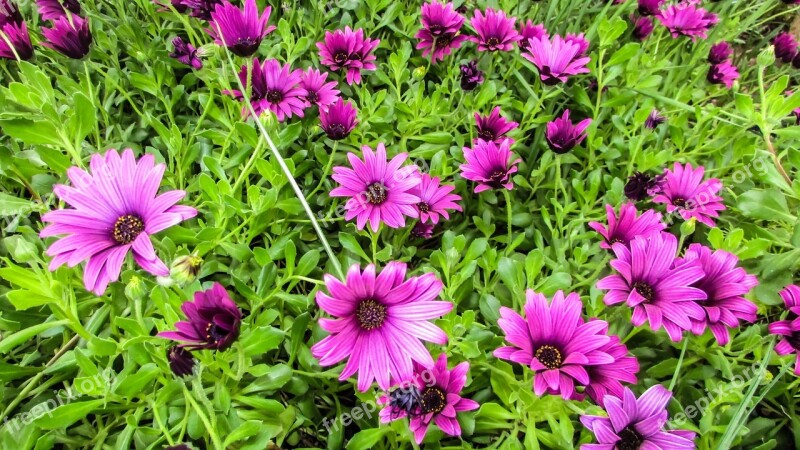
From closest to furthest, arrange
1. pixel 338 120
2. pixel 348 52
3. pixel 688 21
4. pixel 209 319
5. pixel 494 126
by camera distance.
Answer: pixel 209 319 → pixel 338 120 → pixel 494 126 → pixel 348 52 → pixel 688 21

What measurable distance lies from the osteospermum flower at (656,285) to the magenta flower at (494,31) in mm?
Answer: 879

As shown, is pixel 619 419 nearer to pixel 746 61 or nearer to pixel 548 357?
pixel 548 357

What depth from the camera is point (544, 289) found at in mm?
1162

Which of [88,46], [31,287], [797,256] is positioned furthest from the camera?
[88,46]

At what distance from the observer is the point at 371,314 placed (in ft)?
2.82

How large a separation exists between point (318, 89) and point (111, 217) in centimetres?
77

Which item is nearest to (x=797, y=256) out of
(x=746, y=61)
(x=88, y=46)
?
(x=746, y=61)

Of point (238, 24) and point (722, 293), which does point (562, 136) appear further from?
point (238, 24)

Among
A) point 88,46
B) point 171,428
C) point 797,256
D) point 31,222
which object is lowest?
point 171,428

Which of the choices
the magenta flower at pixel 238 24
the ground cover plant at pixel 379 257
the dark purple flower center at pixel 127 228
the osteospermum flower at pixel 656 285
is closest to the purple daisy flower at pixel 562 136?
the ground cover plant at pixel 379 257

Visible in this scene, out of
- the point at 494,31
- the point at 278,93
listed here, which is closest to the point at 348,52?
the point at 278,93

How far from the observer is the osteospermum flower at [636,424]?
824 millimetres

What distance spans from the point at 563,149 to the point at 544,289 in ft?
1.28

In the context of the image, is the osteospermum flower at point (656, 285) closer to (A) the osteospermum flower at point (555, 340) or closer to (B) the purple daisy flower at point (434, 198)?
(A) the osteospermum flower at point (555, 340)
